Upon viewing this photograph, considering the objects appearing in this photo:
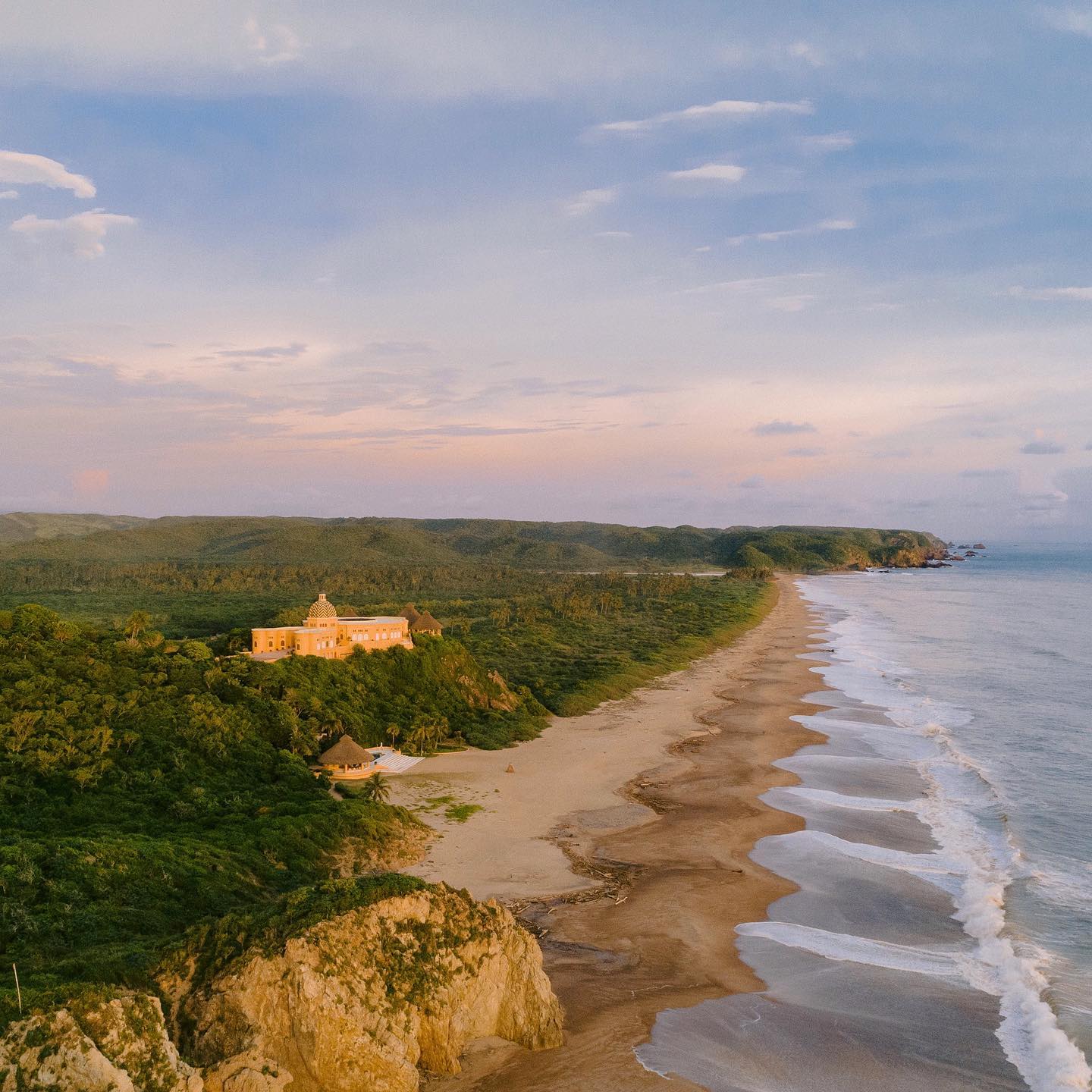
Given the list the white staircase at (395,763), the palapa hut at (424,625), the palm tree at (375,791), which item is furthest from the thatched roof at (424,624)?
the palm tree at (375,791)

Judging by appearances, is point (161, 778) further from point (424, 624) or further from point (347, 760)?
point (424, 624)

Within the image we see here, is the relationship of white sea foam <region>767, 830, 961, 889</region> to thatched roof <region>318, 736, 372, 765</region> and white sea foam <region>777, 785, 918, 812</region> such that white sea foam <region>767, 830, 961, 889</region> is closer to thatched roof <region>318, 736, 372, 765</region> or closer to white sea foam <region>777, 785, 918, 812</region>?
white sea foam <region>777, 785, 918, 812</region>

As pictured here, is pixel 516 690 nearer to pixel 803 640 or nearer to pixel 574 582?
pixel 803 640

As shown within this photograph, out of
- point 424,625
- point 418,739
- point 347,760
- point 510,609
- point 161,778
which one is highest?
point 424,625

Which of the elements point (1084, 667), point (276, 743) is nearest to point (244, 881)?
point (276, 743)

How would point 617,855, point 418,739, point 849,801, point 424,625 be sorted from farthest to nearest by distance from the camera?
1. point 424,625
2. point 418,739
3. point 849,801
4. point 617,855

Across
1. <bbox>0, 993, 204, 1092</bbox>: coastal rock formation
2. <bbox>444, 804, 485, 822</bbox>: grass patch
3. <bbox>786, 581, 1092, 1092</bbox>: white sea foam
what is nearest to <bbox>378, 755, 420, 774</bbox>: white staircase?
<bbox>444, 804, 485, 822</bbox>: grass patch

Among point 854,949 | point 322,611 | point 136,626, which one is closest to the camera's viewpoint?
point 854,949

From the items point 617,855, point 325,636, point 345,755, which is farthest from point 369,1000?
point 325,636
